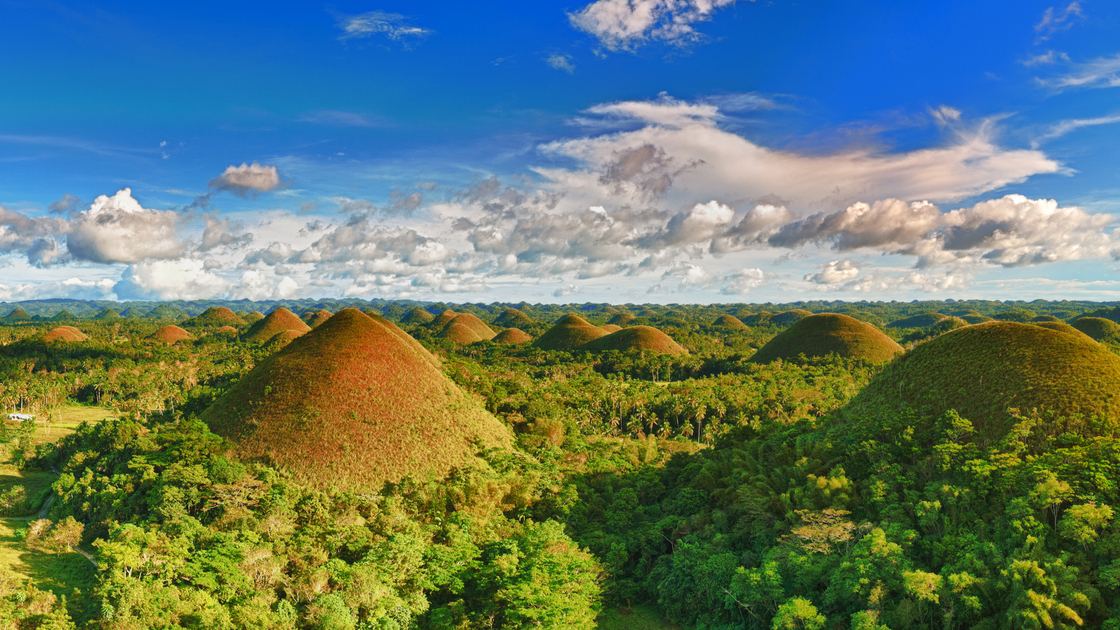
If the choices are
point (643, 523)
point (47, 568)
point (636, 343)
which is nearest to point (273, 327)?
point (636, 343)

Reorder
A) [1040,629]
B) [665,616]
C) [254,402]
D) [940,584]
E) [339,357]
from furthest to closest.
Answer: [339,357], [254,402], [665,616], [940,584], [1040,629]

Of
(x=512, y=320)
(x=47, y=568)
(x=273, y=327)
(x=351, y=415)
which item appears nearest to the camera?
(x=47, y=568)

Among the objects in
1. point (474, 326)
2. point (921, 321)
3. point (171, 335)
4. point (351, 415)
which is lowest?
point (171, 335)

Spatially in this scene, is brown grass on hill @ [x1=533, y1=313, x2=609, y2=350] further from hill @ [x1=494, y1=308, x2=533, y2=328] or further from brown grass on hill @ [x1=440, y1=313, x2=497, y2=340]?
hill @ [x1=494, y1=308, x2=533, y2=328]

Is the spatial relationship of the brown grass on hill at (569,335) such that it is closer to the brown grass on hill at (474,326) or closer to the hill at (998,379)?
the brown grass on hill at (474,326)

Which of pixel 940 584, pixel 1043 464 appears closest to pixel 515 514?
pixel 940 584

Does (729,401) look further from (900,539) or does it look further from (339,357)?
(339,357)

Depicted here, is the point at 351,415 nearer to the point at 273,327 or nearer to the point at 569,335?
the point at 569,335
